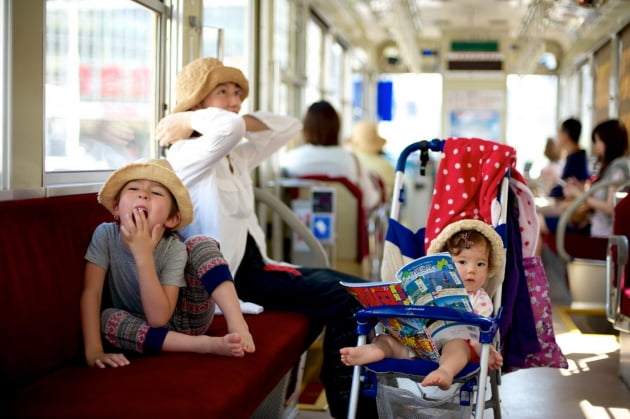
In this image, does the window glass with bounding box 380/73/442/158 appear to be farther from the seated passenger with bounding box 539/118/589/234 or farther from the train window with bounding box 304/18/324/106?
the seated passenger with bounding box 539/118/589/234

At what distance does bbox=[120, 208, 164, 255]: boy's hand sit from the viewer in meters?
2.35

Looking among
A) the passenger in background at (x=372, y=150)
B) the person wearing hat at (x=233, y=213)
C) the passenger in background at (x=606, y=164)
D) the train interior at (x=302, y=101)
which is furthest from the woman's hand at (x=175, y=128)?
the passenger in background at (x=372, y=150)

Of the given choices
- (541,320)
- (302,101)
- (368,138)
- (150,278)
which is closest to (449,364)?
(541,320)

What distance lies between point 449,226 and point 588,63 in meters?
8.21

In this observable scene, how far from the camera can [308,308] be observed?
3.27 metres

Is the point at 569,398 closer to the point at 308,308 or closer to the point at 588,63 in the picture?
the point at 308,308

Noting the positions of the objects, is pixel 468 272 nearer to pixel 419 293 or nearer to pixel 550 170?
pixel 419 293

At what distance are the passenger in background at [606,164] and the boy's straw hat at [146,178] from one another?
4073mm

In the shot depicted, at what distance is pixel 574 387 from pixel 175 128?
2295 millimetres

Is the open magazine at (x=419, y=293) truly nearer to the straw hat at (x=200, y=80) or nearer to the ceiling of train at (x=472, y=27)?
the straw hat at (x=200, y=80)

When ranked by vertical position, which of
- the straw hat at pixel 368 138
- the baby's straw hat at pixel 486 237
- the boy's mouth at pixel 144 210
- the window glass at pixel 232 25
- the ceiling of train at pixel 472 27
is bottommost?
the baby's straw hat at pixel 486 237

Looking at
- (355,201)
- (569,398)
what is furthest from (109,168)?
(355,201)

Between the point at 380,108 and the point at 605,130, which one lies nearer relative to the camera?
the point at 605,130

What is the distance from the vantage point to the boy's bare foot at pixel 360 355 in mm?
2512
